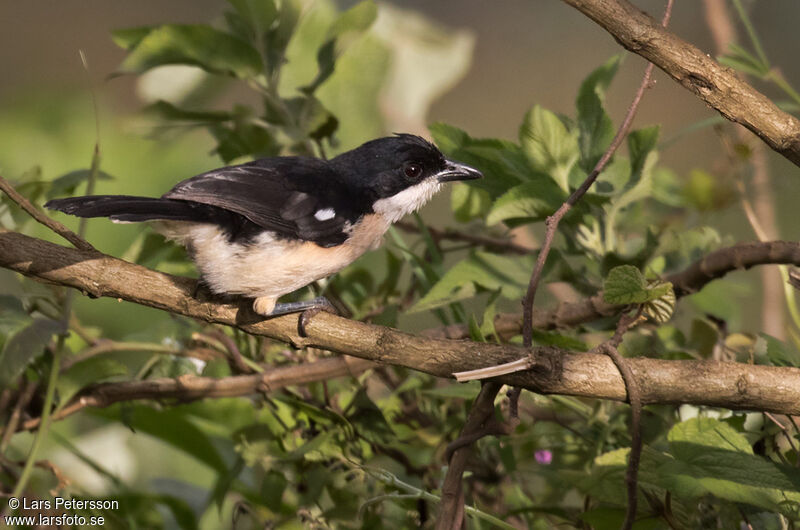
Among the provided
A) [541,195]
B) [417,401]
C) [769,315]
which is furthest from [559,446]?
[769,315]

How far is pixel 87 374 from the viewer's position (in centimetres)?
174

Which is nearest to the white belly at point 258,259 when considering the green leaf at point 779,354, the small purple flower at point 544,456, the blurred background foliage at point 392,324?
the blurred background foliage at point 392,324

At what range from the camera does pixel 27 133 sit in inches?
117

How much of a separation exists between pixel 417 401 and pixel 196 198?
72 centimetres

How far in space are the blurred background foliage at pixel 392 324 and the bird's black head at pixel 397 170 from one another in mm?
68

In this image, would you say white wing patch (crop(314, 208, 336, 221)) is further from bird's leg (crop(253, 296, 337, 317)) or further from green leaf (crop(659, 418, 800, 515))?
green leaf (crop(659, 418, 800, 515))

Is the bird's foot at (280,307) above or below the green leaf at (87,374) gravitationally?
above

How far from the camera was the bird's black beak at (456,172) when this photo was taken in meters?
1.88

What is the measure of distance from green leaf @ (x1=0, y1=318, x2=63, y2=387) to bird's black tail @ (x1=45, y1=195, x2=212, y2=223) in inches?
12.8

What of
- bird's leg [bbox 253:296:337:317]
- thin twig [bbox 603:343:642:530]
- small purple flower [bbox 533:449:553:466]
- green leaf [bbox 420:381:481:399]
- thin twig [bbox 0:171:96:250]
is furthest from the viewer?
small purple flower [bbox 533:449:553:466]

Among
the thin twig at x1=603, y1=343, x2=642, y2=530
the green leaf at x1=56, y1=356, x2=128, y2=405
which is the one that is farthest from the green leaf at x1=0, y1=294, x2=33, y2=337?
the thin twig at x1=603, y1=343, x2=642, y2=530

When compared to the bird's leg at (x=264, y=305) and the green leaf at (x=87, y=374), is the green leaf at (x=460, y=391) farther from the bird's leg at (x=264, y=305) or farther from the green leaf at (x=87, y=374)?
the green leaf at (x=87, y=374)

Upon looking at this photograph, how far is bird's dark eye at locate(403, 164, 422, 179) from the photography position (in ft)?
6.45

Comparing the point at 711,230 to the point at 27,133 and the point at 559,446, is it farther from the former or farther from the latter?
the point at 27,133
